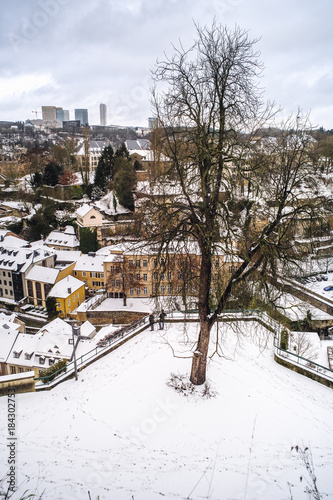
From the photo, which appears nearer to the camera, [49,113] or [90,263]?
[90,263]

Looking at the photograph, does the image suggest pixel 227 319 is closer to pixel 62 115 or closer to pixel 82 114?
Result: pixel 82 114

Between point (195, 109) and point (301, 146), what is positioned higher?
point (195, 109)

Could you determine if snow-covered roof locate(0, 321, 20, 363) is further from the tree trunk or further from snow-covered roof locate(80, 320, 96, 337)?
the tree trunk

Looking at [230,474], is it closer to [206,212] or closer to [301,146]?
[206,212]

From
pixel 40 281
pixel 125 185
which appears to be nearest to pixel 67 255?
pixel 40 281

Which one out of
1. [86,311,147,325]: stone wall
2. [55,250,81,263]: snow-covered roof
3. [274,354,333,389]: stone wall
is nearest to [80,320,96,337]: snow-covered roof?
[86,311,147,325]: stone wall

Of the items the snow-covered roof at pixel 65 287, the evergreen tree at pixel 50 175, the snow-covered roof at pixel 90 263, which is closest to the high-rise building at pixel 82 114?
the evergreen tree at pixel 50 175

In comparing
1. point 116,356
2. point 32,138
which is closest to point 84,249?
point 116,356
